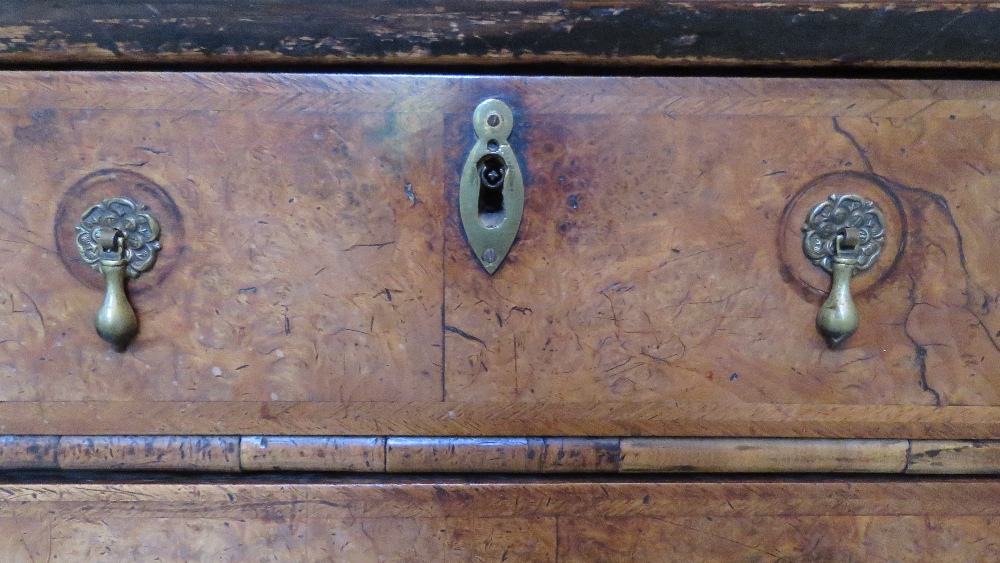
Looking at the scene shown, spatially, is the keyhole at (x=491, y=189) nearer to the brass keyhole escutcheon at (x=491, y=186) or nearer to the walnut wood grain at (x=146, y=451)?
the brass keyhole escutcheon at (x=491, y=186)

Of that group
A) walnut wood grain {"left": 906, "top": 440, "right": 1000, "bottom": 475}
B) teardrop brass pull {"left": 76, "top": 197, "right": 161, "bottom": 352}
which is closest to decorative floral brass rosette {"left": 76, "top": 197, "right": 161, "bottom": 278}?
teardrop brass pull {"left": 76, "top": 197, "right": 161, "bottom": 352}

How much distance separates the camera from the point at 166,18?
17.8 inches

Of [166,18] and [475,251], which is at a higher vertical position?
[166,18]

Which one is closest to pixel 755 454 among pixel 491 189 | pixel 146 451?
pixel 491 189

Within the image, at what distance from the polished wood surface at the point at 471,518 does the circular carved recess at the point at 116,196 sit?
0.17m

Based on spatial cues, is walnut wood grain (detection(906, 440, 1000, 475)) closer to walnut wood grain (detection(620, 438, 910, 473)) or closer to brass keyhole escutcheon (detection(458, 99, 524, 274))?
walnut wood grain (detection(620, 438, 910, 473))

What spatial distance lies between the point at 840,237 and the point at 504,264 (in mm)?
247

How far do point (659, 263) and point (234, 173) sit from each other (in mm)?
325

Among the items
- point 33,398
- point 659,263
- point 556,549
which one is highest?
point 659,263

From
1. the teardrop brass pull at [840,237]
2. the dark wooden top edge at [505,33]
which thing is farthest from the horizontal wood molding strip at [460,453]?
the dark wooden top edge at [505,33]

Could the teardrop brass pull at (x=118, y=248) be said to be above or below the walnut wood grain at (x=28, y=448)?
above

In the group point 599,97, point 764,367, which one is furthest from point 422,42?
point 764,367

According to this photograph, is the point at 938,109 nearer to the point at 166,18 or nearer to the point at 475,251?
the point at 475,251

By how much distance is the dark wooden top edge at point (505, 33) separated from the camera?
1.47ft
